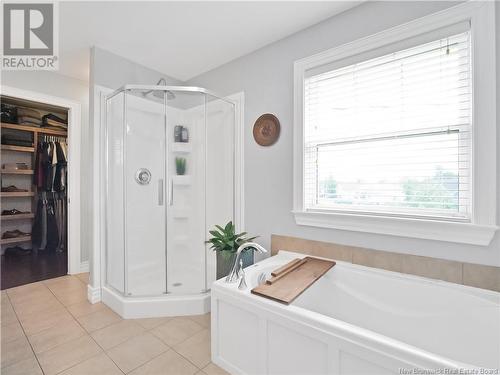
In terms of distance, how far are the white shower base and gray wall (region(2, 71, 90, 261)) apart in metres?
1.58

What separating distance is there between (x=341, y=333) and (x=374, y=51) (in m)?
1.96

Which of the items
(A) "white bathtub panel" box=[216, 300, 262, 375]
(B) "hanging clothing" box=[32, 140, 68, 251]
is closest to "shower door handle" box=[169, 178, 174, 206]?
(A) "white bathtub panel" box=[216, 300, 262, 375]

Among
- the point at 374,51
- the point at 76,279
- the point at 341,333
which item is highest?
the point at 374,51

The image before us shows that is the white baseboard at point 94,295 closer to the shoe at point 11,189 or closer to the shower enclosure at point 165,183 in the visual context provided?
the shower enclosure at point 165,183

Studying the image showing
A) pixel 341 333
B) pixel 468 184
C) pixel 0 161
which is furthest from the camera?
pixel 0 161

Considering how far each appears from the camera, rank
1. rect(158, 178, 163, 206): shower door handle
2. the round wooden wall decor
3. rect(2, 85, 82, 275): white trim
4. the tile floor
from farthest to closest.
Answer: rect(2, 85, 82, 275): white trim < rect(158, 178, 163, 206): shower door handle < the round wooden wall decor < the tile floor

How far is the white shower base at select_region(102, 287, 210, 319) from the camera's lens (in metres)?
2.24

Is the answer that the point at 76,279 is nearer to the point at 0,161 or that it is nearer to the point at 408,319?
the point at 0,161

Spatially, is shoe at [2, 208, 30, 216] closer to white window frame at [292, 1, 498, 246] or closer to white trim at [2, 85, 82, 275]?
white trim at [2, 85, 82, 275]

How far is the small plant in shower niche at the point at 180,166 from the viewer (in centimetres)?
278

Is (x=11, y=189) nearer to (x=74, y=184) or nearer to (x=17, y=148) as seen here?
(x=17, y=148)

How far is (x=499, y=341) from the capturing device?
1.31 metres

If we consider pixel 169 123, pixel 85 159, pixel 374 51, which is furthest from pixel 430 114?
pixel 85 159

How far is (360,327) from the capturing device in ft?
5.25
